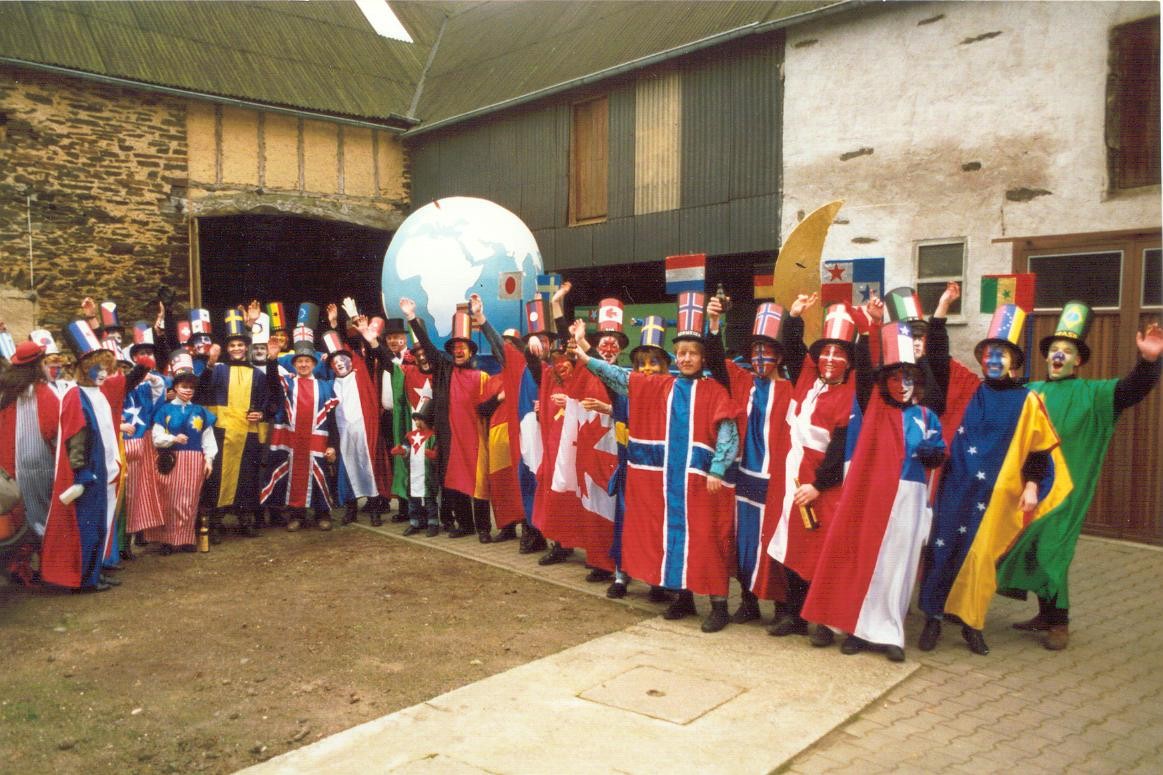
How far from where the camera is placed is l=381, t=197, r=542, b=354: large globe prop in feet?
29.0

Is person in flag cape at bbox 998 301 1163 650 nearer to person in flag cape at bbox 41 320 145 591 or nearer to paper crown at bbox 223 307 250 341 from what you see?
person in flag cape at bbox 41 320 145 591

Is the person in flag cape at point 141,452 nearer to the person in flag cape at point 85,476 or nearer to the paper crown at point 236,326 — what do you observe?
the person in flag cape at point 85,476

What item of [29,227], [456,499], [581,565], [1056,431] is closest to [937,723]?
[1056,431]

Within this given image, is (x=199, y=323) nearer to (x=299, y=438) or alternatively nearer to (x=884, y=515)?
(x=299, y=438)

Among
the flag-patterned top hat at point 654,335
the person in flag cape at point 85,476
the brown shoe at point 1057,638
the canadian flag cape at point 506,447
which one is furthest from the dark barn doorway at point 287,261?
the brown shoe at point 1057,638

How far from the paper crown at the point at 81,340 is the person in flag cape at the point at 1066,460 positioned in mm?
6245

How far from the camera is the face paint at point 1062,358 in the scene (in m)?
5.53

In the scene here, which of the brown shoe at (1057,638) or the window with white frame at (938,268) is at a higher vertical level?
the window with white frame at (938,268)

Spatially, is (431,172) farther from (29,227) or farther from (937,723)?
(937,723)

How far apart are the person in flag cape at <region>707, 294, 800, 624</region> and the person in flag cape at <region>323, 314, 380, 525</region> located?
13.8ft

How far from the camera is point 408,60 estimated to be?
1764 centimetres

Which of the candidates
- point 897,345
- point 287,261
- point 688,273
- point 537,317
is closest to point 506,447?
point 537,317

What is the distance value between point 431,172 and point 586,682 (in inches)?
519

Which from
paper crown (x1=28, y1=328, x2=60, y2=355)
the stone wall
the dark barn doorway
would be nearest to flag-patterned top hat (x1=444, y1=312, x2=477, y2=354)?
paper crown (x1=28, y1=328, x2=60, y2=355)
